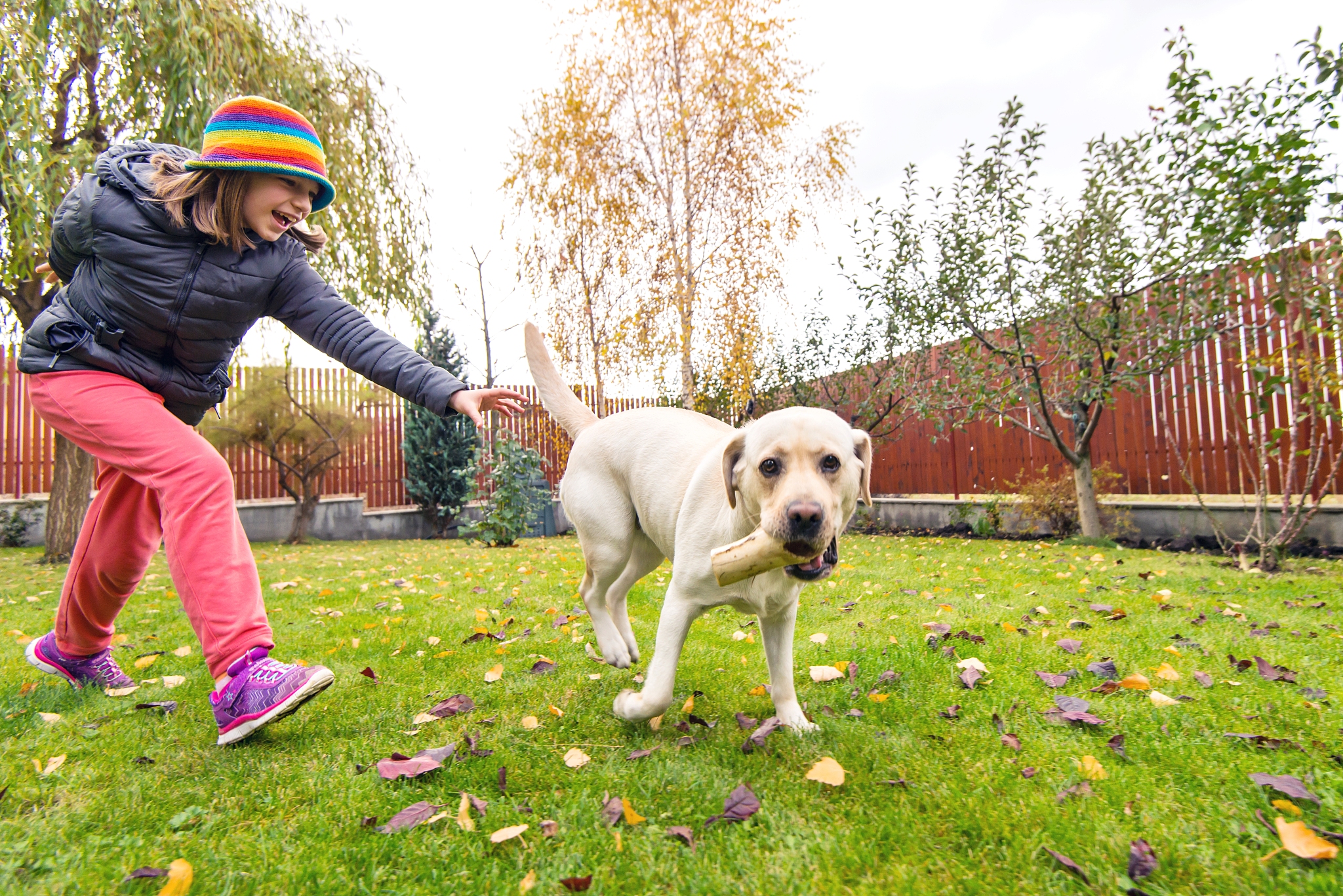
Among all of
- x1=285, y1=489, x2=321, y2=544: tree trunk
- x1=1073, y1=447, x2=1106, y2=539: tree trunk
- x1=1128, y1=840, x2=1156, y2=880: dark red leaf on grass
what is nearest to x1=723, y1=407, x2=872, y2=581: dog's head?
x1=1128, y1=840, x2=1156, y2=880: dark red leaf on grass

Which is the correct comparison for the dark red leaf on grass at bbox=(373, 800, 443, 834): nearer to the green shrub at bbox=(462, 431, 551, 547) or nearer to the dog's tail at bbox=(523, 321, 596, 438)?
the dog's tail at bbox=(523, 321, 596, 438)

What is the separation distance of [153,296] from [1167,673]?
4.03 meters

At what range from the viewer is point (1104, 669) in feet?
9.86

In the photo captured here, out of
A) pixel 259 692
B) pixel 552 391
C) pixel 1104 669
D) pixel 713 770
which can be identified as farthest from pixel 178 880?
pixel 1104 669

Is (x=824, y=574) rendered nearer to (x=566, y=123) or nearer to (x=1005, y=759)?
(x=1005, y=759)

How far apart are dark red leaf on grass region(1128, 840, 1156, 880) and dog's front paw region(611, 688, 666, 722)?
1.33 meters

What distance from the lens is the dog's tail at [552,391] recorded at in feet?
11.4

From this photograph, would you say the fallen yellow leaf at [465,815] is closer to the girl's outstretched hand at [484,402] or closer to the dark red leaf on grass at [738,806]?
the dark red leaf on grass at [738,806]

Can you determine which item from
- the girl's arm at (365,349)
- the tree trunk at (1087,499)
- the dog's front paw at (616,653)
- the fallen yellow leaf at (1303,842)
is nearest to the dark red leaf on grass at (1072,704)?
the fallen yellow leaf at (1303,842)

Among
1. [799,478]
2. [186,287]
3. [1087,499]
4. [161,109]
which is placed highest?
[161,109]

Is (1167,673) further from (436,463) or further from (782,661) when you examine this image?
(436,463)

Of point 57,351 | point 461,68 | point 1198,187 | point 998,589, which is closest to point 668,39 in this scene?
point 461,68

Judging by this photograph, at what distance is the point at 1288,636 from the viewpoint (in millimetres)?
3494

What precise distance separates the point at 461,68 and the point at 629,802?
1067cm
